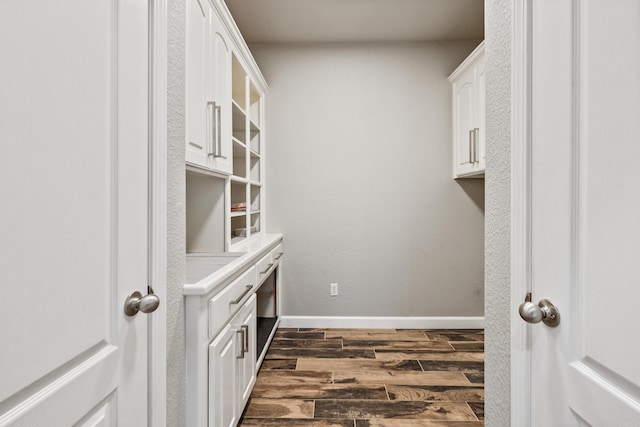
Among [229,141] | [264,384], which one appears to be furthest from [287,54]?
[264,384]

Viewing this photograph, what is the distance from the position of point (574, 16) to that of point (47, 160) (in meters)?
1.03

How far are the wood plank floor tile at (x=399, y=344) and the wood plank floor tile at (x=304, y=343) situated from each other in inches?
3.6

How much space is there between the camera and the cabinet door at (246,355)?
179 centimetres

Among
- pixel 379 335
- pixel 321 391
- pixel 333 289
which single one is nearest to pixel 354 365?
pixel 321 391

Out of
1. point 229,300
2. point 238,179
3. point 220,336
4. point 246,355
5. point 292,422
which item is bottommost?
point 292,422

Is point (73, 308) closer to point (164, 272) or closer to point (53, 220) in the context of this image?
point (53, 220)

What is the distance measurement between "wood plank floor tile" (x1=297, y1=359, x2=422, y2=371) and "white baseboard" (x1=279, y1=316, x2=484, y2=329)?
71 cm

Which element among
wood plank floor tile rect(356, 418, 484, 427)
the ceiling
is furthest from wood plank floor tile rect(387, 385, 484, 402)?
the ceiling

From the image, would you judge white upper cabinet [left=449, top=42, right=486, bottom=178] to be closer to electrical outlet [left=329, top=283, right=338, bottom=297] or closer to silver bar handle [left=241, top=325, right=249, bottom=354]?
electrical outlet [left=329, top=283, right=338, bottom=297]

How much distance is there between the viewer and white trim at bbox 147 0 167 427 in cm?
94

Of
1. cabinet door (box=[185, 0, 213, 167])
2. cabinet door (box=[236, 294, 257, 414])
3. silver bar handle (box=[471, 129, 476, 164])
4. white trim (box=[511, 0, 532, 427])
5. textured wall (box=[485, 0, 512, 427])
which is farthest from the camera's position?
silver bar handle (box=[471, 129, 476, 164])

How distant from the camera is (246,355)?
1.95 metres

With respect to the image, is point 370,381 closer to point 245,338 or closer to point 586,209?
point 245,338

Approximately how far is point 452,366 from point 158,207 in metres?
2.37
